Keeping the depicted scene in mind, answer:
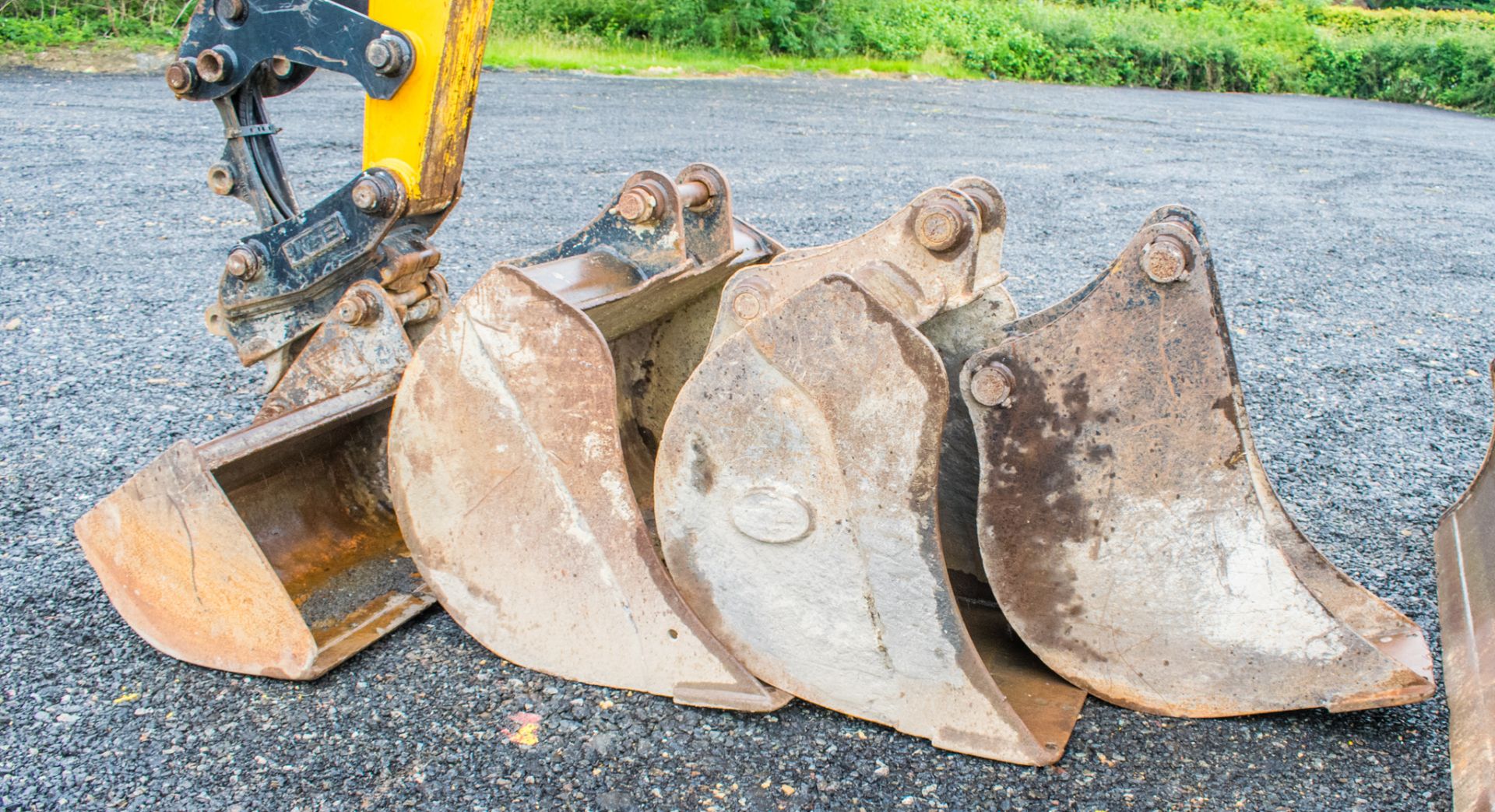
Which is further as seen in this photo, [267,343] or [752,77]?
[752,77]

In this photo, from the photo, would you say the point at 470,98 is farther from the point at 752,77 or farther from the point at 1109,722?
the point at 752,77

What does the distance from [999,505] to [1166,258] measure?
1.46ft

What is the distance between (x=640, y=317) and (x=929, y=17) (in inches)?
721

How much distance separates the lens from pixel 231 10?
2.24m

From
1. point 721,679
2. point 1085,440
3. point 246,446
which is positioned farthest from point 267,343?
point 1085,440

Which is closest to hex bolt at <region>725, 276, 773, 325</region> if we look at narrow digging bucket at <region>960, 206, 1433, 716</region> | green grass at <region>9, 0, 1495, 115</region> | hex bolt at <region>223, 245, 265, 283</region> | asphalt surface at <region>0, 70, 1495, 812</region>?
narrow digging bucket at <region>960, 206, 1433, 716</region>

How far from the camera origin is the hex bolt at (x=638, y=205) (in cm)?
210

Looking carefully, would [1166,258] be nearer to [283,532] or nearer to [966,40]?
[283,532]

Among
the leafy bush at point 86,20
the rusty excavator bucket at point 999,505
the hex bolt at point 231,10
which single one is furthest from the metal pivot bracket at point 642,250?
the leafy bush at point 86,20

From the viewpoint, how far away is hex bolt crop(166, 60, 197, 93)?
2.29m

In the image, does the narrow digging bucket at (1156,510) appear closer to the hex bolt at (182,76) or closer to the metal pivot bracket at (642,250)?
the metal pivot bracket at (642,250)

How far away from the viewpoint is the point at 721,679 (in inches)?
76.6

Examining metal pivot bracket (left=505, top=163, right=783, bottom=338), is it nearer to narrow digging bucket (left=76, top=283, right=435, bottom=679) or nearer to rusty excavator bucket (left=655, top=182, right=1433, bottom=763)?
rusty excavator bucket (left=655, top=182, right=1433, bottom=763)

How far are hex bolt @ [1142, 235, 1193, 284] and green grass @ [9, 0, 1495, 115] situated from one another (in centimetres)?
1150
